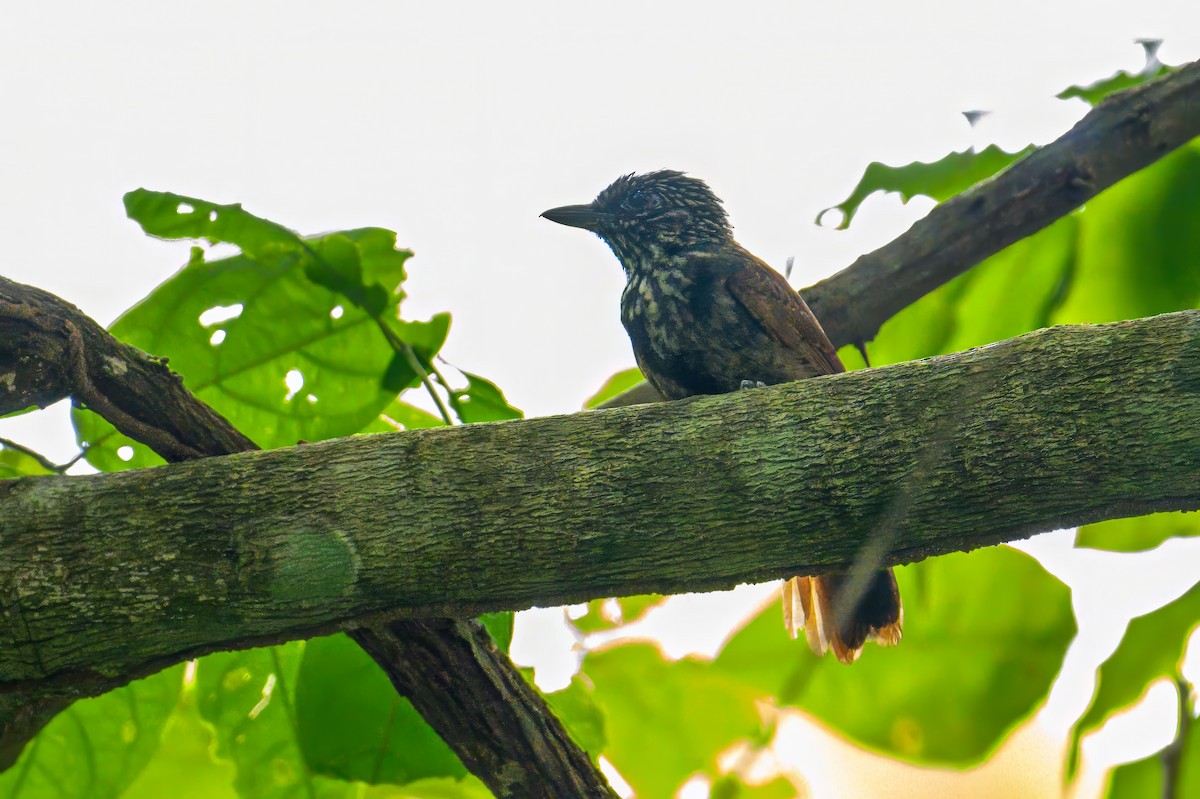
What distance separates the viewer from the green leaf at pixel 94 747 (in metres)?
2.79

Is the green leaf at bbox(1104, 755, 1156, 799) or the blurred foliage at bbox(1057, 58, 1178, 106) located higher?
the blurred foliage at bbox(1057, 58, 1178, 106)

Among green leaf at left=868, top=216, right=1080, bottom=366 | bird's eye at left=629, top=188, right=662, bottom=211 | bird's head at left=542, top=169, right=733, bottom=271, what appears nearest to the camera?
green leaf at left=868, top=216, right=1080, bottom=366

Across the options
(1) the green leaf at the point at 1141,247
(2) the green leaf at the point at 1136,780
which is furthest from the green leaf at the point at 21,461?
(1) the green leaf at the point at 1141,247

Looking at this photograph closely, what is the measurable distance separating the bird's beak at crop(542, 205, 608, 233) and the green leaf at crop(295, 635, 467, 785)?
1.65m

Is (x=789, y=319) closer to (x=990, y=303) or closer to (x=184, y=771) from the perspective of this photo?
(x=990, y=303)

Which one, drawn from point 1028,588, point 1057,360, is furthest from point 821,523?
point 1028,588

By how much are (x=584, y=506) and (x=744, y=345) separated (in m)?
1.21

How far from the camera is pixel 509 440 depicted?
197 centimetres

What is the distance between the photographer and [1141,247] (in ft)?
10.3

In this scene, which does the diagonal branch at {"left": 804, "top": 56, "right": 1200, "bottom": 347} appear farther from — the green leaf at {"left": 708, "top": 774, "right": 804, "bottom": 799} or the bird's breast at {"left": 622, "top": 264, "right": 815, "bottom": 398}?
the green leaf at {"left": 708, "top": 774, "right": 804, "bottom": 799}

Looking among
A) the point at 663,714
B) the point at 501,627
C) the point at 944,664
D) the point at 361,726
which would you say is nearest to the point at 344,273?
the point at 501,627

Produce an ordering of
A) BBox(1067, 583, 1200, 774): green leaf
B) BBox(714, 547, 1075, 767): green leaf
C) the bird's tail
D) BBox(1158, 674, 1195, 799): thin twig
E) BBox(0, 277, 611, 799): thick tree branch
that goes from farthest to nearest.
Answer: BBox(714, 547, 1075, 767): green leaf < the bird's tail < BBox(1067, 583, 1200, 774): green leaf < BBox(1158, 674, 1195, 799): thin twig < BBox(0, 277, 611, 799): thick tree branch

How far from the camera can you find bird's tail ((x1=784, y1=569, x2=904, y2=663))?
2764 millimetres

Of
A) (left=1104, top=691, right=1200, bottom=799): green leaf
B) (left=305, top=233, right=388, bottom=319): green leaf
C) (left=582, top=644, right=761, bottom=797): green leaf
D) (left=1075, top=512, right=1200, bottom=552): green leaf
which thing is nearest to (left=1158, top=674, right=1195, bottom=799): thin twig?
(left=1104, top=691, right=1200, bottom=799): green leaf
